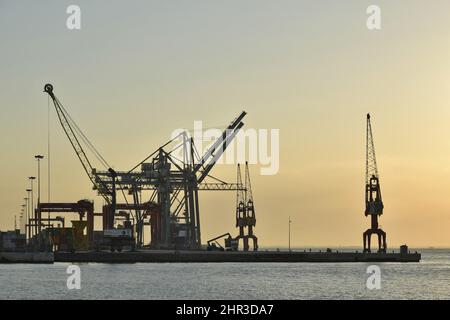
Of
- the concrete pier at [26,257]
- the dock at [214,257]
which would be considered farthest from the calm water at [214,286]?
the dock at [214,257]

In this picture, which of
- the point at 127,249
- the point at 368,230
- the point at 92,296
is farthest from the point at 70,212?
the point at 92,296

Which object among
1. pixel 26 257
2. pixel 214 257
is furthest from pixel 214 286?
pixel 214 257

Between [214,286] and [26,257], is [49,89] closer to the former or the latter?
[26,257]

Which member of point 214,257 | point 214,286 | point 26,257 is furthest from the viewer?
point 214,257

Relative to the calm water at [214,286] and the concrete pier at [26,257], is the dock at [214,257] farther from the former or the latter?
the calm water at [214,286]

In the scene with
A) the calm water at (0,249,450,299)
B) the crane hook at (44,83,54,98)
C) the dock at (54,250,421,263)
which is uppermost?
the crane hook at (44,83,54,98)

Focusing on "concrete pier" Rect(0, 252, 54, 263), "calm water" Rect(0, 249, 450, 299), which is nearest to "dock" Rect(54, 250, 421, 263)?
"concrete pier" Rect(0, 252, 54, 263)

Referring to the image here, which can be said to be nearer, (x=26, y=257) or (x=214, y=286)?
(x=214, y=286)

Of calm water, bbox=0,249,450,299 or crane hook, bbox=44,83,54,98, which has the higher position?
crane hook, bbox=44,83,54,98

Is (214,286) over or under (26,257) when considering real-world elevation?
under

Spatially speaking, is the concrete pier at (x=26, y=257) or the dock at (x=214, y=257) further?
the dock at (x=214, y=257)

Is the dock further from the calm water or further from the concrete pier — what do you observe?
the calm water

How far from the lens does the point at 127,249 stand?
183875 millimetres

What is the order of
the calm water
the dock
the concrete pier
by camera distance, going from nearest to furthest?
the calm water, the concrete pier, the dock
